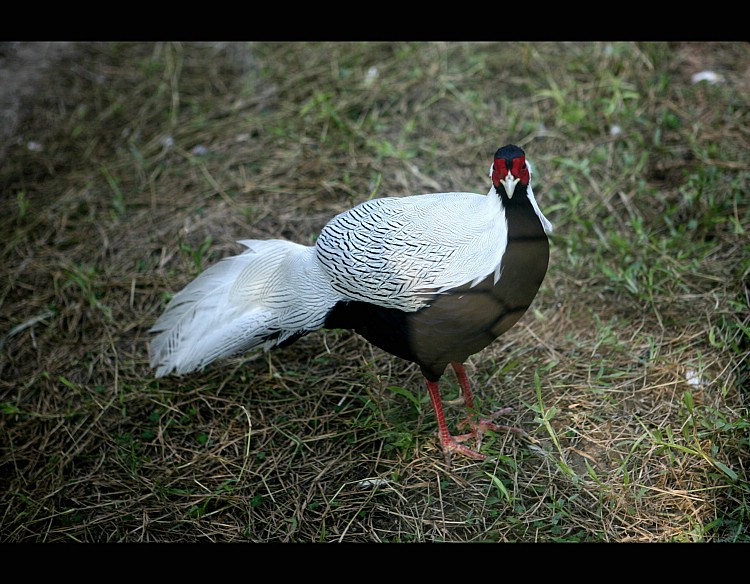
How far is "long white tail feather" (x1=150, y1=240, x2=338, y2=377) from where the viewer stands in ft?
9.81

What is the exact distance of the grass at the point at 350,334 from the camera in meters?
2.92

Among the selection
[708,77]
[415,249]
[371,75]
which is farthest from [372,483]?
[708,77]

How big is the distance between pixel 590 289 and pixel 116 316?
8.65ft

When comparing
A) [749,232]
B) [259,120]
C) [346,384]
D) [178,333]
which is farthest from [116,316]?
[749,232]

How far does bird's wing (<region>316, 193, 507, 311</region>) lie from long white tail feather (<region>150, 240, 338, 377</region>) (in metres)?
0.17

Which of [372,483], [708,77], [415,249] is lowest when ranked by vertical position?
[372,483]

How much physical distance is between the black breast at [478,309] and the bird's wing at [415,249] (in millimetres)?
42

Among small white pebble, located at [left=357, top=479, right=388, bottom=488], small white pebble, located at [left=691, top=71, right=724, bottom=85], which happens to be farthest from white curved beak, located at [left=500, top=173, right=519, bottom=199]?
small white pebble, located at [left=691, top=71, right=724, bottom=85]

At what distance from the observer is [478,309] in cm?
263

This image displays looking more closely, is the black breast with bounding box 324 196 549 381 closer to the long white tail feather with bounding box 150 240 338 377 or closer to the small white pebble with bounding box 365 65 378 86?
the long white tail feather with bounding box 150 240 338 377

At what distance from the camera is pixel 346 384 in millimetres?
3406

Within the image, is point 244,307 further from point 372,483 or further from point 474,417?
point 474,417

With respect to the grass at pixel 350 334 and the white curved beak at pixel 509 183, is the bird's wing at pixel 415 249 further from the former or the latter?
the grass at pixel 350 334

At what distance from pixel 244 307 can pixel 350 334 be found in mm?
715
